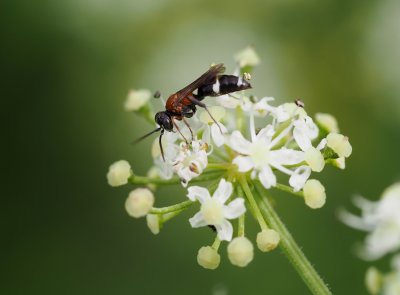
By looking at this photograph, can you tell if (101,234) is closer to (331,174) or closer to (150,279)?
(150,279)

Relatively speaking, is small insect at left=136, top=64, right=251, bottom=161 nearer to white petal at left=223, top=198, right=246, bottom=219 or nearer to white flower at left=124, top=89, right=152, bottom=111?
white flower at left=124, top=89, right=152, bottom=111

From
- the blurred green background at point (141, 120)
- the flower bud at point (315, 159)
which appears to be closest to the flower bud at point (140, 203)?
the flower bud at point (315, 159)

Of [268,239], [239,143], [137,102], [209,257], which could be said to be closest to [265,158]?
[239,143]

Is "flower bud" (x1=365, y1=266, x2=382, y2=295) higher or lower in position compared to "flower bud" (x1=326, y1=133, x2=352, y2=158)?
lower

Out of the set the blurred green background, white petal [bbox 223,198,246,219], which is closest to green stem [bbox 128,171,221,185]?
white petal [bbox 223,198,246,219]

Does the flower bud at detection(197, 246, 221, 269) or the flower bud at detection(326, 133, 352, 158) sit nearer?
the flower bud at detection(197, 246, 221, 269)

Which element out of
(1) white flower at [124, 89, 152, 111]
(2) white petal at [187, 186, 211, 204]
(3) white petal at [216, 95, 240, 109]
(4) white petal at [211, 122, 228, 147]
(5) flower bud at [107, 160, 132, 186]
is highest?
(1) white flower at [124, 89, 152, 111]

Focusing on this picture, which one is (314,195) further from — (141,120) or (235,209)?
(141,120)

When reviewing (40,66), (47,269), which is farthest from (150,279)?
(40,66)
